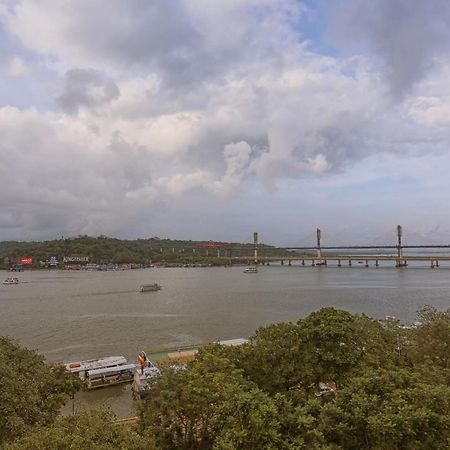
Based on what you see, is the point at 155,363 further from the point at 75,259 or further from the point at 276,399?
the point at 75,259

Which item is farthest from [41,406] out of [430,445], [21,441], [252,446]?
[430,445]

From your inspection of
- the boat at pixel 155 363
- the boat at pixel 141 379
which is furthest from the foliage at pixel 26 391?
the boat at pixel 141 379

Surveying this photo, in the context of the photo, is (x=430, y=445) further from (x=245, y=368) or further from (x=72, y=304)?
(x=72, y=304)

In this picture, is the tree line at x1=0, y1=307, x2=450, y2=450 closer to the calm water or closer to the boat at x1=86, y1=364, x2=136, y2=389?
the boat at x1=86, y1=364, x2=136, y2=389

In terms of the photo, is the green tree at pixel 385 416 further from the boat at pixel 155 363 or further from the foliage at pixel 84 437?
the boat at pixel 155 363

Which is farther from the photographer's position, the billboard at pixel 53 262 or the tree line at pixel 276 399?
the billboard at pixel 53 262

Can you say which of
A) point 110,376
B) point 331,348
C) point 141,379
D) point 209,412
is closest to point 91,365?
point 110,376
